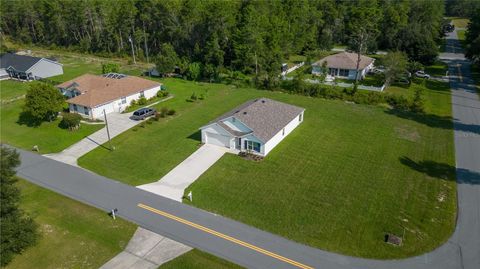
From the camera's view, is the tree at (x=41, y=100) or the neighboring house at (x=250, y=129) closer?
the neighboring house at (x=250, y=129)

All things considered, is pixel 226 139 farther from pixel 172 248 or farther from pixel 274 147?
pixel 172 248

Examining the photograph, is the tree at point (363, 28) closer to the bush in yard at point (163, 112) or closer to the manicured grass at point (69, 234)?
the bush in yard at point (163, 112)

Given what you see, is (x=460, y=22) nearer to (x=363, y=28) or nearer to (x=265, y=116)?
(x=363, y=28)

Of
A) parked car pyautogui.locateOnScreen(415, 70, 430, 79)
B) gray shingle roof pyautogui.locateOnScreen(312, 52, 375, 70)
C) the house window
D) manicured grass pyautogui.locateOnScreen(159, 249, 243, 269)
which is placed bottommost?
manicured grass pyautogui.locateOnScreen(159, 249, 243, 269)

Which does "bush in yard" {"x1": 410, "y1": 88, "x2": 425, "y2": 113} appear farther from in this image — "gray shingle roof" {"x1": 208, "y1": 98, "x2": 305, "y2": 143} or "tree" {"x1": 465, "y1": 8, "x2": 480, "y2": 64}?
"tree" {"x1": 465, "y1": 8, "x2": 480, "y2": 64}

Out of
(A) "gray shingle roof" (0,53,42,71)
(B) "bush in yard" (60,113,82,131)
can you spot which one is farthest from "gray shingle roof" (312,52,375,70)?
(A) "gray shingle roof" (0,53,42,71)

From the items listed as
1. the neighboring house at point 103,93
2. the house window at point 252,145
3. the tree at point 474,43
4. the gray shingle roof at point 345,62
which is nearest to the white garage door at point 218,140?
the house window at point 252,145
